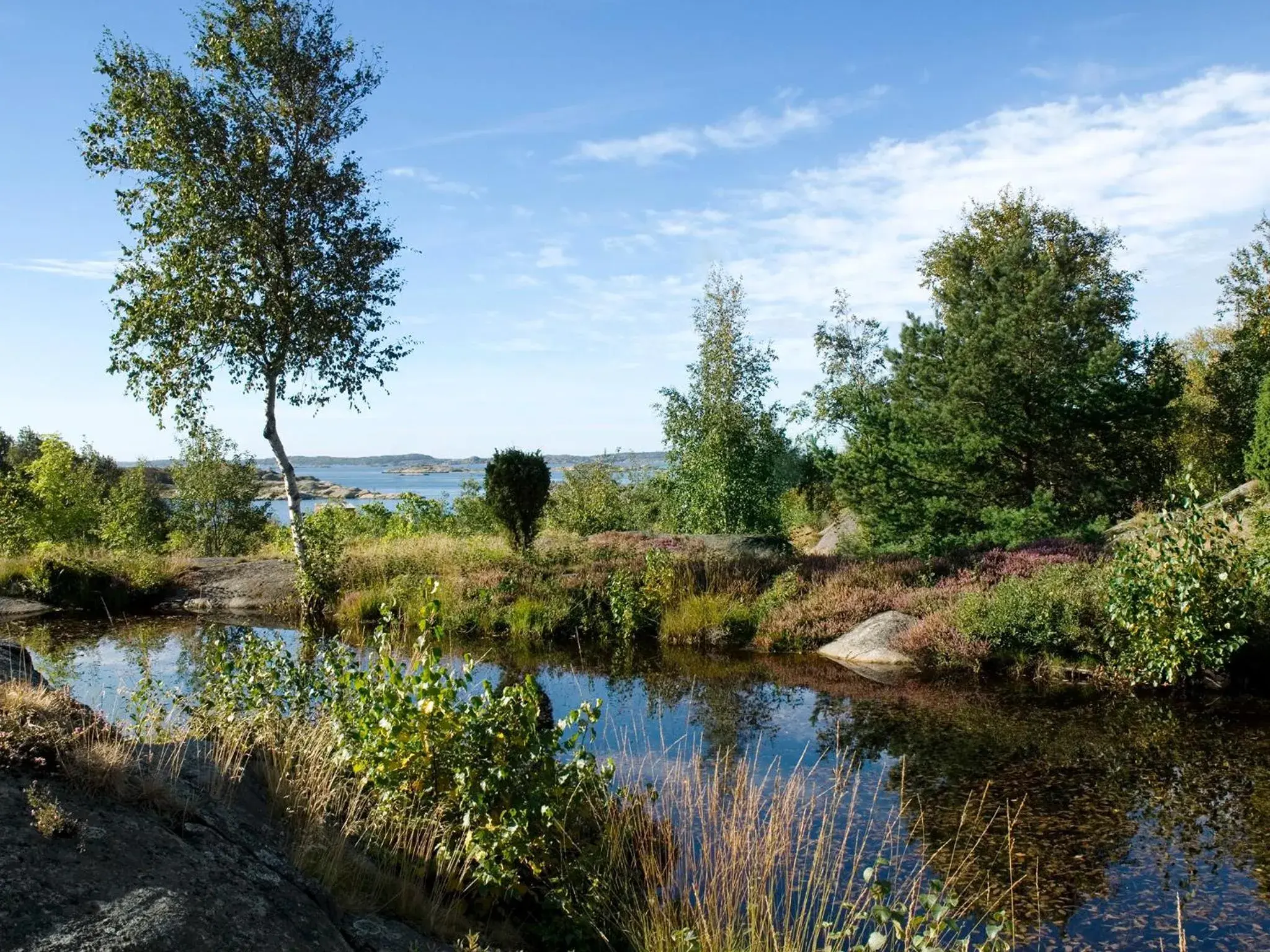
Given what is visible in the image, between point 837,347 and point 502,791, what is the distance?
3355 centimetres

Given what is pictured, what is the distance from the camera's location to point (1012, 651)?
1209 centimetres

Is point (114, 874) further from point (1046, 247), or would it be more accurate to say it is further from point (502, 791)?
point (1046, 247)

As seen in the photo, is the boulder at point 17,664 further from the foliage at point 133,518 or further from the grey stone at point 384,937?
the foliage at point 133,518

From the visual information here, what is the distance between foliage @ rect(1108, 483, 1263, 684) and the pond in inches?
20.0

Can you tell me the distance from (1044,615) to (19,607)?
16.9 meters

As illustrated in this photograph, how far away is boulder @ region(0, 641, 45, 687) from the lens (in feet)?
19.5

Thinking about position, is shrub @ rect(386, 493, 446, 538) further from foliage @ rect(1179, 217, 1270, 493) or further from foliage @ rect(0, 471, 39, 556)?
foliage @ rect(1179, 217, 1270, 493)

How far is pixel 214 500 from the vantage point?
2648 centimetres

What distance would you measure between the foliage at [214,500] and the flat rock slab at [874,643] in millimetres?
17803

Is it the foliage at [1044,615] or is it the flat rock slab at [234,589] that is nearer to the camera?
the foliage at [1044,615]

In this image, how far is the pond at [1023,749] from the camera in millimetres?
5656

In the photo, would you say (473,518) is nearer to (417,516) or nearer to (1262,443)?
(417,516)

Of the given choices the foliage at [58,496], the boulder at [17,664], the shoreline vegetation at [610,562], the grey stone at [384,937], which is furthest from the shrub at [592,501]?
the grey stone at [384,937]

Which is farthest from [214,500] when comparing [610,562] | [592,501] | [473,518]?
[610,562]
